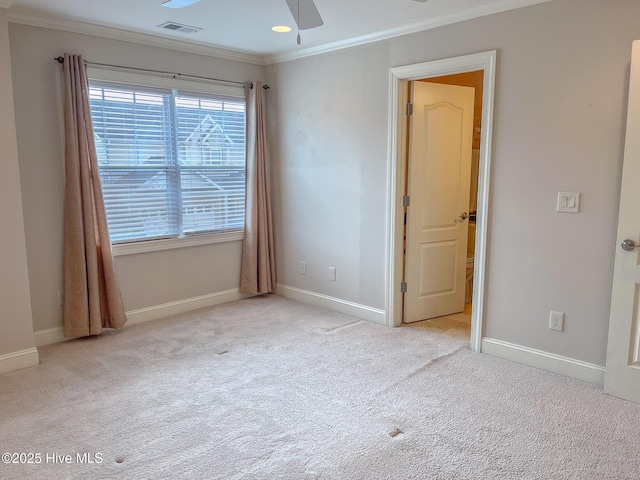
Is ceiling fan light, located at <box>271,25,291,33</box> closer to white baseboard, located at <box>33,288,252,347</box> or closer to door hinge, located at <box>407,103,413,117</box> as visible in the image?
door hinge, located at <box>407,103,413,117</box>

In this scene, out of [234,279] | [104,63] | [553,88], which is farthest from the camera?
[234,279]

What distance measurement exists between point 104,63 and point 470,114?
319 centimetres

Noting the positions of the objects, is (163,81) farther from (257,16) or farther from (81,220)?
(81,220)

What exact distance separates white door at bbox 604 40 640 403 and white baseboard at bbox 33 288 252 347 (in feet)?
11.1

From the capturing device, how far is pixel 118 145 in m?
3.96

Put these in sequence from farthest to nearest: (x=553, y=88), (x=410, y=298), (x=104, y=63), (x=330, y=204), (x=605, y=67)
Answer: (x=330, y=204), (x=410, y=298), (x=104, y=63), (x=553, y=88), (x=605, y=67)

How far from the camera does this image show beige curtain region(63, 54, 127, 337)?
3.57m

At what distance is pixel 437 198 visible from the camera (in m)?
4.20

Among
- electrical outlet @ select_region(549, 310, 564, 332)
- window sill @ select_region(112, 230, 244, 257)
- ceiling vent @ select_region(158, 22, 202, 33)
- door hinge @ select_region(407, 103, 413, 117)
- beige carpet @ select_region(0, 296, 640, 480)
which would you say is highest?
ceiling vent @ select_region(158, 22, 202, 33)

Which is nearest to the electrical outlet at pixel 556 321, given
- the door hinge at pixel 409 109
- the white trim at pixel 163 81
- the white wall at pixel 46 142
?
the door hinge at pixel 409 109

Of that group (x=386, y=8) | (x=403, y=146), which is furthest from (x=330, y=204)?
(x=386, y=8)

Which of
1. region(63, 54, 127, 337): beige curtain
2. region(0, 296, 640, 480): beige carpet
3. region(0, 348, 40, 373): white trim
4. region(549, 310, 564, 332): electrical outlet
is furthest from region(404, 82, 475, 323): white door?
region(0, 348, 40, 373): white trim

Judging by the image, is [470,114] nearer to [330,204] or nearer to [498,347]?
[330,204]

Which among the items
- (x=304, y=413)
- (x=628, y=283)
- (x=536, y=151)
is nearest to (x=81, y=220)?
(x=304, y=413)
